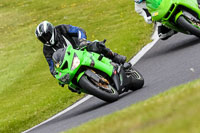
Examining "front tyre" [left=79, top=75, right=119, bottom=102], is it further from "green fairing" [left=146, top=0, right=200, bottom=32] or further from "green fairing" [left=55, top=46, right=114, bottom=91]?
"green fairing" [left=146, top=0, right=200, bottom=32]

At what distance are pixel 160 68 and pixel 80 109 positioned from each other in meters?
1.92

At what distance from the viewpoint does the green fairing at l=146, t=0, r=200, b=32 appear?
12.6 meters

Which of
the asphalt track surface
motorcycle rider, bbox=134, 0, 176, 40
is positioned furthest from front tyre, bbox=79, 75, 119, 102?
motorcycle rider, bbox=134, 0, 176, 40

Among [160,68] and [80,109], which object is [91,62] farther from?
[160,68]

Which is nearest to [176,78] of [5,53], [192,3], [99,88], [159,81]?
[159,81]

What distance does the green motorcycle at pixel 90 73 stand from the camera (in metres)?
9.73

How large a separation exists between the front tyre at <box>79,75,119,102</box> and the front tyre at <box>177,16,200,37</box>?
295cm

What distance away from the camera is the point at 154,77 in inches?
450

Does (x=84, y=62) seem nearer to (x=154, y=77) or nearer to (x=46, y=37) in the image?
(x=46, y=37)

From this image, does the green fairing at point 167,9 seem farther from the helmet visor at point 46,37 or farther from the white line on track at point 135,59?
the helmet visor at point 46,37

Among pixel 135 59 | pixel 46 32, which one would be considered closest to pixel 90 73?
pixel 46 32

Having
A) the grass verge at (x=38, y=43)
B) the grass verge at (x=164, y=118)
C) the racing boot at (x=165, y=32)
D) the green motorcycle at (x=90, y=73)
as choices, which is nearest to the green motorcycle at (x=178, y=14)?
the racing boot at (x=165, y=32)

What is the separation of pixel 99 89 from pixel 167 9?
12.9 ft

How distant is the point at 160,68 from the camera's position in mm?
12094
